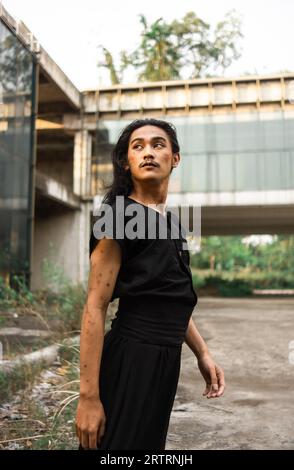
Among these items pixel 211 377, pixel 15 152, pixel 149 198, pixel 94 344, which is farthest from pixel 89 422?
pixel 15 152

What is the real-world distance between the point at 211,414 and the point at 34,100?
1146 centimetres

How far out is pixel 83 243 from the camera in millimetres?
16875

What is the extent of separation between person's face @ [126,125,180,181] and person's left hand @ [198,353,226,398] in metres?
0.81

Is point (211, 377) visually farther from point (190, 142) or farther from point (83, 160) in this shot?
point (83, 160)

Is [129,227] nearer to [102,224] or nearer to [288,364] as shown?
[102,224]

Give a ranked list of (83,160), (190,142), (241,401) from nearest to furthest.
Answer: (241,401) → (190,142) → (83,160)

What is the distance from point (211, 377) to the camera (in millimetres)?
1877

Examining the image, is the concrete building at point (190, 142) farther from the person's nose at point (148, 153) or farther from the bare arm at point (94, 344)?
the bare arm at point (94, 344)

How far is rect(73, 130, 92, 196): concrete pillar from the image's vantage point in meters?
17.2

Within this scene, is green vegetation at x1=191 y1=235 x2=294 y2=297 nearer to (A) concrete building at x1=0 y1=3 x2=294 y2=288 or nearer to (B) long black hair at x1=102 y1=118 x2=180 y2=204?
(A) concrete building at x1=0 y1=3 x2=294 y2=288

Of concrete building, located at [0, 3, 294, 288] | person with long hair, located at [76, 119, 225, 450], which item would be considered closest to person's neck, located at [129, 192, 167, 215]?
person with long hair, located at [76, 119, 225, 450]

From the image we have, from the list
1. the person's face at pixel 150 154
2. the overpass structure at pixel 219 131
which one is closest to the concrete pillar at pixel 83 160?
the overpass structure at pixel 219 131

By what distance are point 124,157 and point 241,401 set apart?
323 centimetres

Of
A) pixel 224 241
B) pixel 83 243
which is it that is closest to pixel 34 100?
pixel 83 243
